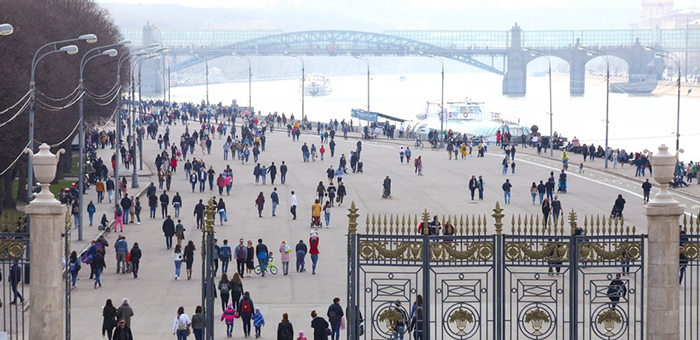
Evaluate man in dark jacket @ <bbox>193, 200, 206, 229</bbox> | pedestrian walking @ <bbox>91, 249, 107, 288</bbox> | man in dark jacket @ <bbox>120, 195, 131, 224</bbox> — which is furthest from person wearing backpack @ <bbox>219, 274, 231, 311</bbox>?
man in dark jacket @ <bbox>120, 195, 131, 224</bbox>

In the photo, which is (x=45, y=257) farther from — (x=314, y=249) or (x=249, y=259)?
(x=314, y=249)

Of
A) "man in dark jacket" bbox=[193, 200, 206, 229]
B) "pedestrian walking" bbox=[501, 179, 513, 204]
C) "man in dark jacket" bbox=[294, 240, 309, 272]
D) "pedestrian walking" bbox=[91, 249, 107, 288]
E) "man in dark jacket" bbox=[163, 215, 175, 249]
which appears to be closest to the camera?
"pedestrian walking" bbox=[91, 249, 107, 288]

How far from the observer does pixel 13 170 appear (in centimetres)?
4331

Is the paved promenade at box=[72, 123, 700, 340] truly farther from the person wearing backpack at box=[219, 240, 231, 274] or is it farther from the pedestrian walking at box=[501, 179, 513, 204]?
the person wearing backpack at box=[219, 240, 231, 274]

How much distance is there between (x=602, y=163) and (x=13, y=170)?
31.6 m

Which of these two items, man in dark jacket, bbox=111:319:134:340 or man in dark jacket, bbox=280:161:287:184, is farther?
man in dark jacket, bbox=280:161:287:184

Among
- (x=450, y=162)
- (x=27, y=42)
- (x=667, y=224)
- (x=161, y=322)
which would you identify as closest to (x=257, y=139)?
(x=450, y=162)

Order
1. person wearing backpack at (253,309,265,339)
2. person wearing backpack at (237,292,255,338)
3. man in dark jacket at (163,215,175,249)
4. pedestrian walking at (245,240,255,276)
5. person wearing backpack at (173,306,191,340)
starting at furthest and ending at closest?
man in dark jacket at (163,215,175,249) < pedestrian walking at (245,240,255,276) < person wearing backpack at (237,292,255,338) < person wearing backpack at (253,309,265,339) < person wearing backpack at (173,306,191,340)

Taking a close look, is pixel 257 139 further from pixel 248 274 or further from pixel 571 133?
pixel 571 133

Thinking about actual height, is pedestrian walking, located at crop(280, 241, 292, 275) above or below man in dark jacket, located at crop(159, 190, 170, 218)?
below

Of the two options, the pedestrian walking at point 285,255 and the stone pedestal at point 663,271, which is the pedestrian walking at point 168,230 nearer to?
the pedestrian walking at point 285,255

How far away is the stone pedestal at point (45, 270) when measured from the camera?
17672 mm

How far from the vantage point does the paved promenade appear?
27.3 meters

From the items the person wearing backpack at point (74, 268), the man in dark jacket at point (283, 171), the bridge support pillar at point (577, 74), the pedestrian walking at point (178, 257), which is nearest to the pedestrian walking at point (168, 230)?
the pedestrian walking at point (178, 257)
